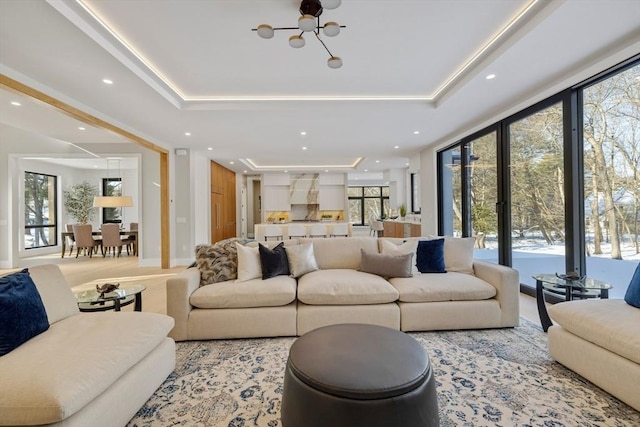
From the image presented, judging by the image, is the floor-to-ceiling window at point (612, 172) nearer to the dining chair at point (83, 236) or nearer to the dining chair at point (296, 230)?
the dining chair at point (296, 230)

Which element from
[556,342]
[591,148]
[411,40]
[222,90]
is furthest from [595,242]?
[222,90]

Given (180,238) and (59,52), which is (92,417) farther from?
(180,238)

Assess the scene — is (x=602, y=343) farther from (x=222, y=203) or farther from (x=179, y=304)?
(x=222, y=203)

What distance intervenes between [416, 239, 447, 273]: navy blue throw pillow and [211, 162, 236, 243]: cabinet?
6058mm

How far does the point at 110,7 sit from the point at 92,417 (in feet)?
9.43

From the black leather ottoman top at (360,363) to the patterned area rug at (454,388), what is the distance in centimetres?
49

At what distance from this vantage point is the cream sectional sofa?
8.39ft

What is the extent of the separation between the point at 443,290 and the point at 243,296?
186cm

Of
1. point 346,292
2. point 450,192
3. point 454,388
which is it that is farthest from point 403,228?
point 454,388

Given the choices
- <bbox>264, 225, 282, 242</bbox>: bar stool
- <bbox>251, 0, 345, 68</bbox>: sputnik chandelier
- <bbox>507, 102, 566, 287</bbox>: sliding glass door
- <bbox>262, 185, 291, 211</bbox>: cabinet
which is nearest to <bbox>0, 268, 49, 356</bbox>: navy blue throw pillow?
<bbox>251, 0, 345, 68</bbox>: sputnik chandelier

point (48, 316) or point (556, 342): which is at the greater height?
point (48, 316)

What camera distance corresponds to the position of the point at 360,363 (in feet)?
4.42

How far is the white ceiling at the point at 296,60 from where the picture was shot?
2.33 m

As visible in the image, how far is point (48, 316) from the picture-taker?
1.85 meters
